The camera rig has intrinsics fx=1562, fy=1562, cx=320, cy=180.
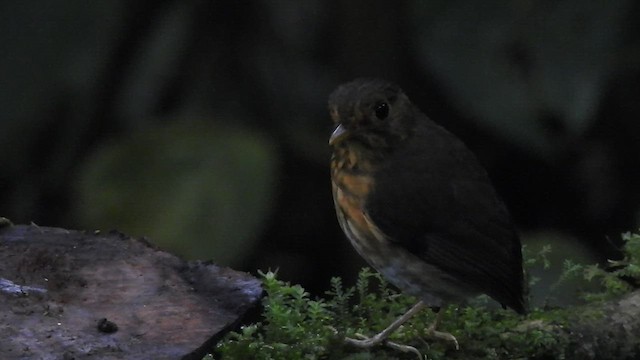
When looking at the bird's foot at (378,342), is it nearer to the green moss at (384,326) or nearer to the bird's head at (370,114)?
the green moss at (384,326)

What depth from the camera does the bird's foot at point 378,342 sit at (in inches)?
112

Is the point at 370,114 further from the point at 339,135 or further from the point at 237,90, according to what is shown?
the point at 237,90

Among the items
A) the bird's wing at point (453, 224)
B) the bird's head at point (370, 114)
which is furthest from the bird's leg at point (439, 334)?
the bird's head at point (370, 114)

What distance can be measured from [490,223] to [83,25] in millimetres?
1000

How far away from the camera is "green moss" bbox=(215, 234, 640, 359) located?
281cm

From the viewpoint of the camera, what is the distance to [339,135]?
9.38 ft

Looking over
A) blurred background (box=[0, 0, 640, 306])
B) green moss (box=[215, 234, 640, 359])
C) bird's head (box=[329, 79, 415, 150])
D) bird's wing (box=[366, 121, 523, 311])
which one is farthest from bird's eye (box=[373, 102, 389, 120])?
blurred background (box=[0, 0, 640, 306])

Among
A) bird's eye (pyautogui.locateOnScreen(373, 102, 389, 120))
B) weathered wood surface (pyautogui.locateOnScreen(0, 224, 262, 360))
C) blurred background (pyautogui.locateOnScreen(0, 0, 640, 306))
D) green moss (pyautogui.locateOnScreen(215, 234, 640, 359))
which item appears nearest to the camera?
weathered wood surface (pyautogui.locateOnScreen(0, 224, 262, 360))

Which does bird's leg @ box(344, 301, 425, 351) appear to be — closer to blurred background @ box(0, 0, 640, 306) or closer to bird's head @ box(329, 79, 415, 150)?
bird's head @ box(329, 79, 415, 150)

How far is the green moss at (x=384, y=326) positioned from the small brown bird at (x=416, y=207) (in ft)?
0.14

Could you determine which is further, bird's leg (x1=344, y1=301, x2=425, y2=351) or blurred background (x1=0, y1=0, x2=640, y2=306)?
blurred background (x1=0, y1=0, x2=640, y2=306)

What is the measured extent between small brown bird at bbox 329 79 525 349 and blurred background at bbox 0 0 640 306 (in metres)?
0.42

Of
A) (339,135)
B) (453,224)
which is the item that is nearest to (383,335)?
(453,224)

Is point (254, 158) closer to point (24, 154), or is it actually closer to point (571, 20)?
point (24, 154)
